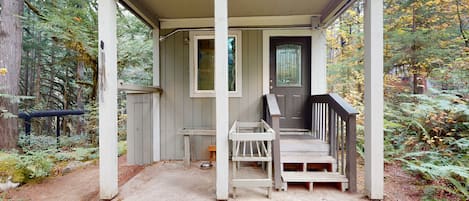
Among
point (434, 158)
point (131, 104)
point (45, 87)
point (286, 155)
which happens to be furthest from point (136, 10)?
point (45, 87)

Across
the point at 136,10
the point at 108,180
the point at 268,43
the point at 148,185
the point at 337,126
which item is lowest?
the point at 148,185

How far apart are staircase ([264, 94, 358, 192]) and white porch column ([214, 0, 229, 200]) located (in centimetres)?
73

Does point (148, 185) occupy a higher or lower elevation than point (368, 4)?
lower

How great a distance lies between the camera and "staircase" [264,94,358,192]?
301cm

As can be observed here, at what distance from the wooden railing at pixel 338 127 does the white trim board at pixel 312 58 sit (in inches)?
13.9

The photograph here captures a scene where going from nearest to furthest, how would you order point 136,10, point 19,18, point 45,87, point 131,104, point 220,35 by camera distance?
1. point 220,35
2. point 136,10
3. point 131,104
4. point 19,18
5. point 45,87

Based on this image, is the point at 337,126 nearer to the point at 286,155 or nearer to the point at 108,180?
the point at 286,155

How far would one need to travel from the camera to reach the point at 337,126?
11.1 feet

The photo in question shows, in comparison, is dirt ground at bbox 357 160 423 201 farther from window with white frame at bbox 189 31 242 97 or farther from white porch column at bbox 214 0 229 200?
window with white frame at bbox 189 31 242 97

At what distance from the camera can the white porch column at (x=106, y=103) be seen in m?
2.82

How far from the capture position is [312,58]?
14.9 ft

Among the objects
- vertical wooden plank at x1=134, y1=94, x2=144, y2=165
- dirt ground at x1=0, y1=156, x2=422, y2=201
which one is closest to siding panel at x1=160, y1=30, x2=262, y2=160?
vertical wooden plank at x1=134, y1=94, x2=144, y2=165

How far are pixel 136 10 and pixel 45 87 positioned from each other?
5.87 meters

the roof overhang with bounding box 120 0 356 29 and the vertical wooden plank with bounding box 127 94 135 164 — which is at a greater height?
the roof overhang with bounding box 120 0 356 29
